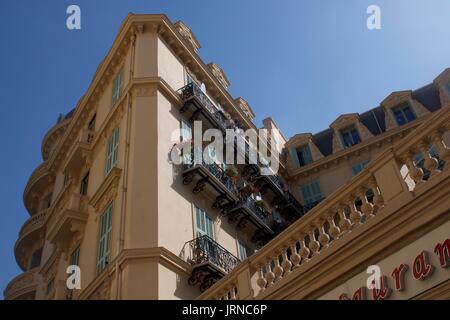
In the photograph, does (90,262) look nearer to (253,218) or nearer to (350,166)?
(253,218)

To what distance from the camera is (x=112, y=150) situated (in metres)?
16.8

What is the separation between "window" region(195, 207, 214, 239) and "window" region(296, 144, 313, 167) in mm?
12442

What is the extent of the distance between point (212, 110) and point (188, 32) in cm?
629

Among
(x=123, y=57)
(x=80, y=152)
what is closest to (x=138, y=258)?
(x=80, y=152)

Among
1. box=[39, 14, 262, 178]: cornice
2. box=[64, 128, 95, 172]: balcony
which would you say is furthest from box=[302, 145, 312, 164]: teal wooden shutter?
box=[64, 128, 95, 172]: balcony

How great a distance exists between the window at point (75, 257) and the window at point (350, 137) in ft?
51.5

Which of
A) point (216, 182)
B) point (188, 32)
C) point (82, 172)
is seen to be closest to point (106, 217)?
point (216, 182)

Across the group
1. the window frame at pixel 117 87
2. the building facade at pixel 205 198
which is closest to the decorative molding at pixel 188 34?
the building facade at pixel 205 198

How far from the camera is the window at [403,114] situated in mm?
24859

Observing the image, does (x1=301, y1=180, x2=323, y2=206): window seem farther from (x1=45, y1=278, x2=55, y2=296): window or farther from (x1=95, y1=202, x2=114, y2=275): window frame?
(x1=45, y1=278, x2=55, y2=296): window

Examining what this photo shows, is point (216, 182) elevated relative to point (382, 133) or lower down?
lower down

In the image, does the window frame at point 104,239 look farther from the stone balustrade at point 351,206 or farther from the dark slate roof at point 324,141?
the dark slate roof at point 324,141

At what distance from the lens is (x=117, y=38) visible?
1956 centimetres

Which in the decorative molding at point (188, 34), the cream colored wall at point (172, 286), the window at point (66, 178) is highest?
the decorative molding at point (188, 34)
